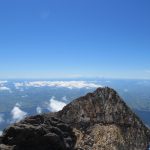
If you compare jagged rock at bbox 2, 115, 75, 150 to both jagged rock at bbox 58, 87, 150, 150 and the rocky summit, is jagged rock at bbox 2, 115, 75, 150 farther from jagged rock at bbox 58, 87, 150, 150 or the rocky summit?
jagged rock at bbox 58, 87, 150, 150

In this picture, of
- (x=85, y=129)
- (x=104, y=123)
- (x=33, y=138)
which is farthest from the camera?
(x=104, y=123)

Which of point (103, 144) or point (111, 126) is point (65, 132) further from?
point (111, 126)

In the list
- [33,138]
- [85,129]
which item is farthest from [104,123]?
[33,138]

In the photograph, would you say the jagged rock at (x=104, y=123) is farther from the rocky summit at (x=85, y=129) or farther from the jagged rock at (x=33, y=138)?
the jagged rock at (x=33, y=138)

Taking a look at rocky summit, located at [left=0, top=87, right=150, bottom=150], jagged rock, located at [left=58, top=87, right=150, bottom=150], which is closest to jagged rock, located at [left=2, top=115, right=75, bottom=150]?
rocky summit, located at [left=0, top=87, right=150, bottom=150]

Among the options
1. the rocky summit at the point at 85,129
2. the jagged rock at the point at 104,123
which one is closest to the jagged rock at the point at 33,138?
the rocky summit at the point at 85,129

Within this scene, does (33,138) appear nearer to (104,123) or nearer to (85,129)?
(85,129)

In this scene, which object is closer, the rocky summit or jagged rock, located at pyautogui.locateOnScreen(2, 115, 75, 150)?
jagged rock, located at pyautogui.locateOnScreen(2, 115, 75, 150)

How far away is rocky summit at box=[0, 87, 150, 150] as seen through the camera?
1021 inches

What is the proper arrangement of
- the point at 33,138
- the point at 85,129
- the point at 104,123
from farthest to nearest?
the point at 104,123 < the point at 85,129 < the point at 33,138

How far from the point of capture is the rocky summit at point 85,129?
25.9 metres

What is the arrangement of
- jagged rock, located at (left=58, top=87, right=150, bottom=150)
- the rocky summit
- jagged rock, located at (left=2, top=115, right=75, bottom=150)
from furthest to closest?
jagged rock, located at (left=58, top=87, right=150, bottom=150)
the rocky summit
jagged rock, located at (left=2, top=115, right=75, bottom=150)

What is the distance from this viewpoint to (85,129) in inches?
1390

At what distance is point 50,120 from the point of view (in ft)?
96.7
